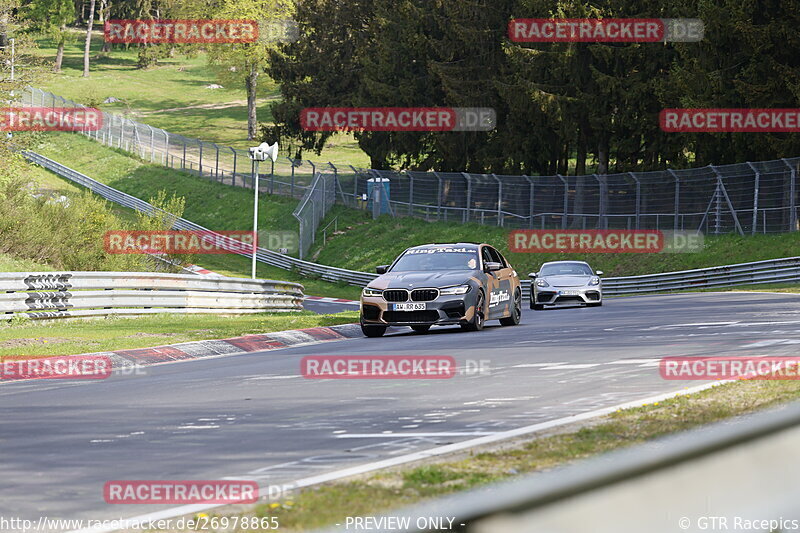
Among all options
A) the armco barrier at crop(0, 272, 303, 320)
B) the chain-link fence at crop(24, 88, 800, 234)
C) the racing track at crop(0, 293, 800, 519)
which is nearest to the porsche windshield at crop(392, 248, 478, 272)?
the racing track at crop(0, 293, 800, 519)

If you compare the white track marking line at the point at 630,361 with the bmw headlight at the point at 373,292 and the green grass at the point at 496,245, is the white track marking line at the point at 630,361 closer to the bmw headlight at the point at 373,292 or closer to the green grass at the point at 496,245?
the bmw headlight at the point at 373,292

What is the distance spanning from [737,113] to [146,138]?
45147 mm

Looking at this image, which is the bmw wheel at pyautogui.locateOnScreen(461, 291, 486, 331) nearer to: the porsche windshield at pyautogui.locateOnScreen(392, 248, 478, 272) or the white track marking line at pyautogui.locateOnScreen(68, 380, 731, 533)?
the porsche windshield at pyautogui.locateOnScreen(392, 248, 478, 272)

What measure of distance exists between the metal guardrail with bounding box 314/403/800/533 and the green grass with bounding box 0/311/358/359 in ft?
44.3

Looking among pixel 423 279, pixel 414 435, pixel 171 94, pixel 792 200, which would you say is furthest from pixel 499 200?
pixel 171 94

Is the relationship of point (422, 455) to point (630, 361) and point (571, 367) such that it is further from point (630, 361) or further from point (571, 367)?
point (630, 361)

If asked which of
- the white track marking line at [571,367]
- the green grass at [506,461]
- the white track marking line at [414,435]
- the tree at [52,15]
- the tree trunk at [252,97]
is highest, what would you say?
the tree at [52,15]

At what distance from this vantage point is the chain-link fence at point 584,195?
39562 millimetres

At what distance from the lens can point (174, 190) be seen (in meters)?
66.4

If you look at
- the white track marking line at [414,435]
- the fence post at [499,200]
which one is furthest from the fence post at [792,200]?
the white track marking line at [414,435]

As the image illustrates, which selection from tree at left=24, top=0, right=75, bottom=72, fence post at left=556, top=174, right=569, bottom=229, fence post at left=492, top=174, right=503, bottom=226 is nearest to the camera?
fence post at left=556, top=174, right=569, bottom=229

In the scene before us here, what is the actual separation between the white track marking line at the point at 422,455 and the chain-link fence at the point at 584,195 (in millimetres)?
30411

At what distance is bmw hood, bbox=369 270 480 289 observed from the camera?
749 inches

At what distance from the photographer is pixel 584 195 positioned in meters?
46.5
